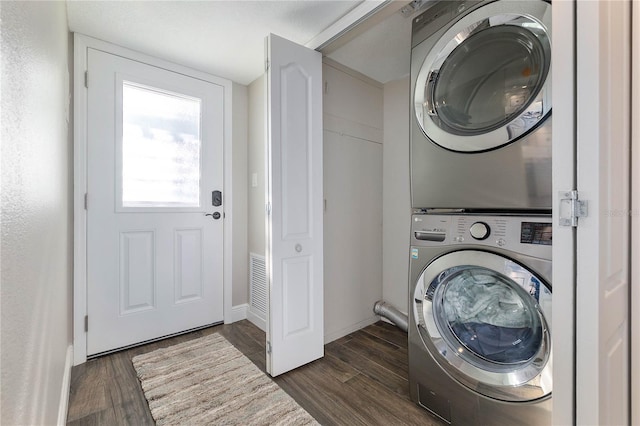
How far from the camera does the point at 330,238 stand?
7.23 ft

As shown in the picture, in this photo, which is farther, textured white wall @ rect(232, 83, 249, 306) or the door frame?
textured white wall @ rect(232, 83, 249, 306)

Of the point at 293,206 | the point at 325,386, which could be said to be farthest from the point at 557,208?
the point at 325,386

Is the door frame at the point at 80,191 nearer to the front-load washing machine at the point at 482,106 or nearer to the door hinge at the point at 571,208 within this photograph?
the front-load washing machine at the point at 482,106

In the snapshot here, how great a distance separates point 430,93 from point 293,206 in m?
1.00

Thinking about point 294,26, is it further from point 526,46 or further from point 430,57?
point 526,46

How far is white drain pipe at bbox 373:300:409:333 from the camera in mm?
2209

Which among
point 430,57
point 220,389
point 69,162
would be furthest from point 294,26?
point 220,389

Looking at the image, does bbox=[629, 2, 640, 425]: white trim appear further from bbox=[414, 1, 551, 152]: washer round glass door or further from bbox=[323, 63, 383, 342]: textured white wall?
bbox=[323, 63, 383, 342]: textured white wall

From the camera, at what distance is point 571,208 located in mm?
628

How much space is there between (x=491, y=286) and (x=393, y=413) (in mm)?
809

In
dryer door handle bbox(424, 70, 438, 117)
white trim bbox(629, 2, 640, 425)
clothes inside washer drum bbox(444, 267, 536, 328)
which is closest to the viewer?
white trim bbox(629, 2, 640, 425)

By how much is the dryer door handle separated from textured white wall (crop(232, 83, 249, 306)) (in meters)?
1.77

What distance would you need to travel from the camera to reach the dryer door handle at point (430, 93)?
4.35 feet

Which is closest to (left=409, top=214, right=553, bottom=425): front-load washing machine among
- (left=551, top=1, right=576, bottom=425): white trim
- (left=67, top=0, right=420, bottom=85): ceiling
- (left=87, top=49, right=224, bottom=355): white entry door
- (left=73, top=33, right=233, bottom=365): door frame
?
(left=551, top=1, right=576, bottom=425): white trim
